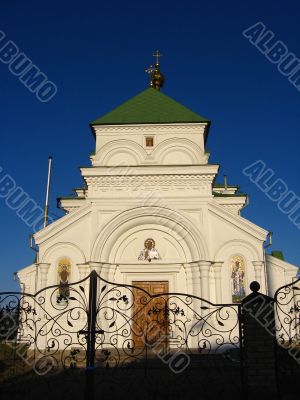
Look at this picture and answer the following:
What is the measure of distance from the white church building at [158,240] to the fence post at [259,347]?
6590 millimetres

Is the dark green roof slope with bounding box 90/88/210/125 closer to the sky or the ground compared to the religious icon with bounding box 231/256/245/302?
closer to the sky

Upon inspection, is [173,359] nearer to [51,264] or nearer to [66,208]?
[51,264]

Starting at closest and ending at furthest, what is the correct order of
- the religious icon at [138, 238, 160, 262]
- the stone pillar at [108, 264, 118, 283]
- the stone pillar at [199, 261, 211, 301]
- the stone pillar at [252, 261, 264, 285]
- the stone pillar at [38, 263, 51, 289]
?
the stone pillar at [199, 261, 211, 301] → the stone pillar at [252, 261, 264, 285] → the stone pillar at [38, 263, 51, 289] → the stone pillar at [108, 264, 118, 283] → the religious icon at [138, 238, 160, 262]

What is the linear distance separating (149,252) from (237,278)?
3.03 m

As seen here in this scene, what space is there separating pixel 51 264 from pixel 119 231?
2.50 m

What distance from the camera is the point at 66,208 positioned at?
1764 centimetres

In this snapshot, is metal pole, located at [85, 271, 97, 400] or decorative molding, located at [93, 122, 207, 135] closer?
metal pole, located at [85, 271, 97, 400]

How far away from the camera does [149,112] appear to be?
1712 centimetres

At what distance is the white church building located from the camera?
44.2 ft

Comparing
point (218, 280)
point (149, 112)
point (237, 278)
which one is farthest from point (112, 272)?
point (149, 112)

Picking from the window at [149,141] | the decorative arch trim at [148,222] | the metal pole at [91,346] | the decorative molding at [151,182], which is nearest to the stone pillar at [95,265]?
the decorative arch trim at [148,222]

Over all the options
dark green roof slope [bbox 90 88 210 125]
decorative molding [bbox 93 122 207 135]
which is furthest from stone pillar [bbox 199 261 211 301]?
dark green roof slope [bbox 90 88 210 125]

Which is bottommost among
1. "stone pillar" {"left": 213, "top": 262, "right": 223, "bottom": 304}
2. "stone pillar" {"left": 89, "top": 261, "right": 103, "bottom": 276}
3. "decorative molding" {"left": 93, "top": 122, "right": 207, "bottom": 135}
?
"stone pillar" {"left": 213, "top": 262, "right": 223, "bottom": 304}

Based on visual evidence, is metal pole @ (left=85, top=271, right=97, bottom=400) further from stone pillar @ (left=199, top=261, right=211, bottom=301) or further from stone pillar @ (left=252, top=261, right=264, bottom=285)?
stone pillar @ (left=252, top=261, right=264, bottom=285)
